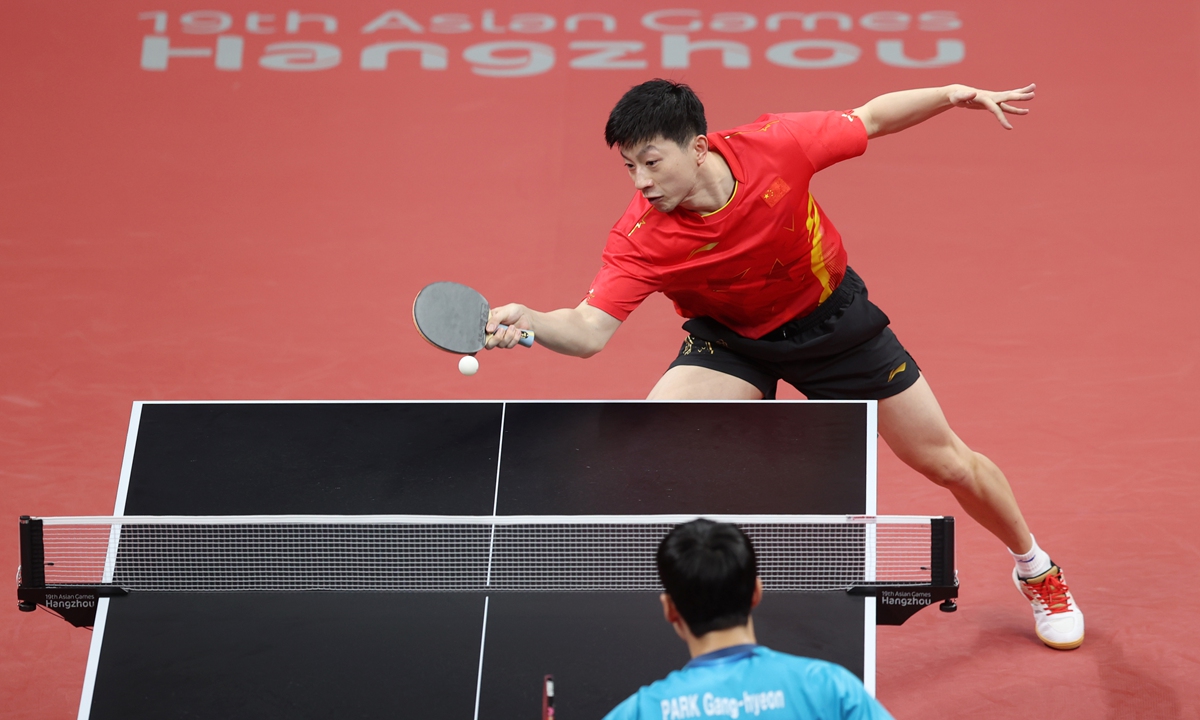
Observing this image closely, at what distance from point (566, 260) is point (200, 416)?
3736mm

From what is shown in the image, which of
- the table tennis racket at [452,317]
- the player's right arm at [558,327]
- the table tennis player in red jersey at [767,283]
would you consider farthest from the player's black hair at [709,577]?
the table tennis player in red jersey at [767,283]

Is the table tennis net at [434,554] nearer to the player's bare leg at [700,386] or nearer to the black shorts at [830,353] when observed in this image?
the player's bare leg at [700,386]

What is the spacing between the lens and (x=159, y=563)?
364cm

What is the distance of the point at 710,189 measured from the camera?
162 inches

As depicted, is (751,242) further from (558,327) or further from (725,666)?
(725,666)

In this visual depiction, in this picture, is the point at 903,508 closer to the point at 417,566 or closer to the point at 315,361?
the point at 417,566

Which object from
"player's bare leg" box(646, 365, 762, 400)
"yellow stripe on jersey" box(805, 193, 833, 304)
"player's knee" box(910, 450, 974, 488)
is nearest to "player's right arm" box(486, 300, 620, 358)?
"player's bare leg" box(646, 365, 762, 400)

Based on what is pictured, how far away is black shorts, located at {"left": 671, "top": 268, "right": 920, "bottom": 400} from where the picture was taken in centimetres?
436

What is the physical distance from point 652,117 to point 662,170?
0.16 meters

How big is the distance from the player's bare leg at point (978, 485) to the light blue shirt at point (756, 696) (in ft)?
6.65

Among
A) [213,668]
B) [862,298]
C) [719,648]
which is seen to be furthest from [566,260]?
[719,648]

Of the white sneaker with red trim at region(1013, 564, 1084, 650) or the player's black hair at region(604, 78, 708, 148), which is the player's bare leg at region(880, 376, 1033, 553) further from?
the player's black hair at region(604, 78, 708, 148)

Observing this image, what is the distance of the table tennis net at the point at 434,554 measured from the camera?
3582 millimetres

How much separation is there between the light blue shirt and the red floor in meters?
2.10
